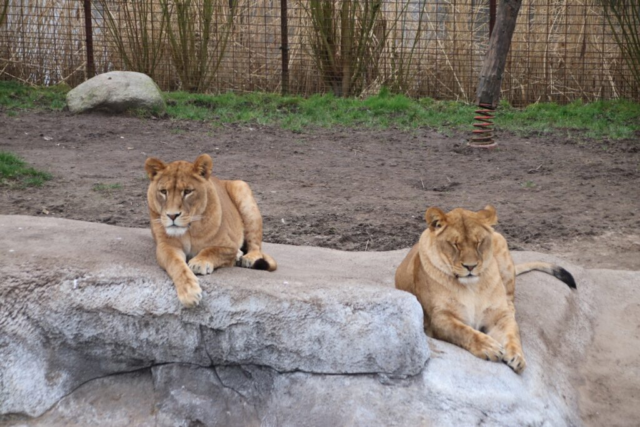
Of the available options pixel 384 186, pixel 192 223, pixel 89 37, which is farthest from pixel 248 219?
pixel 89 37

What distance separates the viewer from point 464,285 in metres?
4.80

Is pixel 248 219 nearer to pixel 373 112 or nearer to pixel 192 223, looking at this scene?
pixel 192 223

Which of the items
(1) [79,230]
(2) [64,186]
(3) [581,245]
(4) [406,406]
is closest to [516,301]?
(4) [406,406]

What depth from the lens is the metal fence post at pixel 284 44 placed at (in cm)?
1429

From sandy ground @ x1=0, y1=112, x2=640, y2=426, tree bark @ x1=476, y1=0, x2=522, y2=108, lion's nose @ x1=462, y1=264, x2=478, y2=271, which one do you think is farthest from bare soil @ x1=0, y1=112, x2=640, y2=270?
lion's nose @ x1=462, y1=264, x2=478, y2=271

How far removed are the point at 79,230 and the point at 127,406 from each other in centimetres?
141

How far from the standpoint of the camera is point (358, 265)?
593 centimetres

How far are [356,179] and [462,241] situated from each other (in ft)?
15.1

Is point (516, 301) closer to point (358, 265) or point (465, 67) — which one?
point (358, 265)

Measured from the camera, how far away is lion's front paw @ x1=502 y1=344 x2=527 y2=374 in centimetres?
442

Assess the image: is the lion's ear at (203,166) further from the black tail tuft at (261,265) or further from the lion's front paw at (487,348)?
the lion's front paw at (487,348)

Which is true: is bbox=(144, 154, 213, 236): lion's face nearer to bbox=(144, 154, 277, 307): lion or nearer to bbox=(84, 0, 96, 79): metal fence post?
bbox=(144, 154, 277, 307): lion

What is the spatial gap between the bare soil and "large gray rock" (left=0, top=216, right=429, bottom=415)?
284 cm

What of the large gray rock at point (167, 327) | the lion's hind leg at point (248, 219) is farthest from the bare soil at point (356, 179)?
the large gray rock at point (167, 327)
